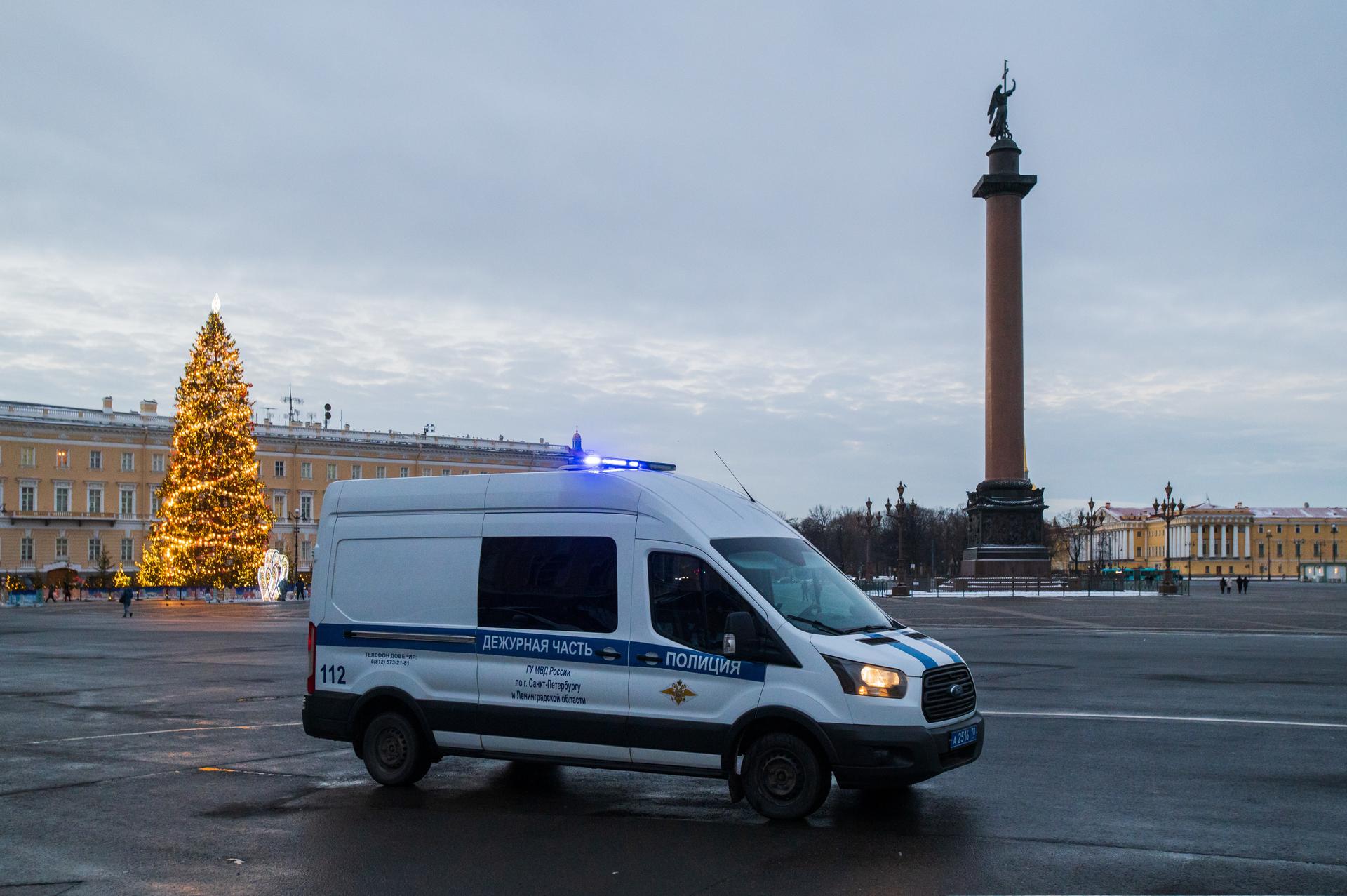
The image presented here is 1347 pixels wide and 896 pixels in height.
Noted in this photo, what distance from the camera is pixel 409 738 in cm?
1018

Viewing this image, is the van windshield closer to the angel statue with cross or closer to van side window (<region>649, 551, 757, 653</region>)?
van side window (<region>649, 551, 757, 653</region>)

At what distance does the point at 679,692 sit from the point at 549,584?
1.43 m

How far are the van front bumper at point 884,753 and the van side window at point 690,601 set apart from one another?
1102 mm

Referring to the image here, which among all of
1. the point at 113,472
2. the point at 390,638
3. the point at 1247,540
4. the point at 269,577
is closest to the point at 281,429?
the point at 113,472

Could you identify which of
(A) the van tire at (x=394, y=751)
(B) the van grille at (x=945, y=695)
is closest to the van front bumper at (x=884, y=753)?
(B) the van grille at (x=945, y=695)

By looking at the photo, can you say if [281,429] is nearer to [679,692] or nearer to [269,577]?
[269,577]

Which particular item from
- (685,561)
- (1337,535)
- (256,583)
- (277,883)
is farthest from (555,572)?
(1337,535)

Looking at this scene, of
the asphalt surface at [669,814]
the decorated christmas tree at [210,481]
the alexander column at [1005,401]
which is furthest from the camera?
the decorated christmas tree at [210,481]

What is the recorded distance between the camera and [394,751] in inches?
407

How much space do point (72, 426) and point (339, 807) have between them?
313ft

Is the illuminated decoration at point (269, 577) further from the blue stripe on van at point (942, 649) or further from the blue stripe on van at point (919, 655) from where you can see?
the blue stripe on van at point (919, 655)

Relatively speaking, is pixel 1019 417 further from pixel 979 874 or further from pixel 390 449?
pixel 390 449

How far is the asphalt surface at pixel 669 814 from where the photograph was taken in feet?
24.1

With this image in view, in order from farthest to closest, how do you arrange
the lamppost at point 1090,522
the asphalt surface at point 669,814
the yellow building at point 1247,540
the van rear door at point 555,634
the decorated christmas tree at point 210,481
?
the yellow building at point 1247,540
the lamppost at point 1090,522
the decorated christmas tree at point 210,481
the van rear door at point 555,634
the asphalt surface at point 669,814
